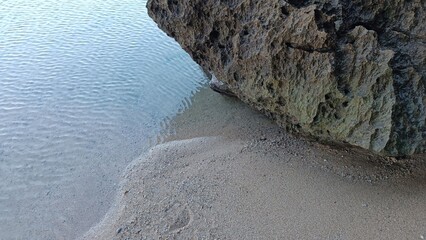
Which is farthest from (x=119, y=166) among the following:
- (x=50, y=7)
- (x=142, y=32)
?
(x=50, y=7)

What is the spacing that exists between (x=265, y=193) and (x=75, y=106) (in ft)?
13.7

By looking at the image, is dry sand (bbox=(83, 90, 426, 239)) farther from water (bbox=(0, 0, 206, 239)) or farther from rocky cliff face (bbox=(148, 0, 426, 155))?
water (bbox=(0, 0, 206, 239))

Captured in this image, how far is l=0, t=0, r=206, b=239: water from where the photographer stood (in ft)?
17.3

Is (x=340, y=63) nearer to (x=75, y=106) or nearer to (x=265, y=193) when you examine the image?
(x=265, y=193)

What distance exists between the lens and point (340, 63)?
4539mm

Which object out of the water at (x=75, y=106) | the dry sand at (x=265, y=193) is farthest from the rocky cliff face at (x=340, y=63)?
the water at (x=75, y=106)

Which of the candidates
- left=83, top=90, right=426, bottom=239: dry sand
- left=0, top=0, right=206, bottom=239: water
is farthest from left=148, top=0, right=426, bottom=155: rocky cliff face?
left=0, top=0, right=206, bottom=239: water

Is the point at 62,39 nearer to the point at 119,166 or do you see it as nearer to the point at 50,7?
the point at 50,7

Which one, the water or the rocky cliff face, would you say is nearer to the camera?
the rocky cliff face

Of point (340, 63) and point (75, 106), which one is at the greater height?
point (340, 63)

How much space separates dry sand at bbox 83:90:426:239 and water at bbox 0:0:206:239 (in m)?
0.61

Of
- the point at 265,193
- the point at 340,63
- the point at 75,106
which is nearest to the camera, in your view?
the point at 340,63

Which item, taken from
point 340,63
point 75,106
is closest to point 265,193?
point 340,63

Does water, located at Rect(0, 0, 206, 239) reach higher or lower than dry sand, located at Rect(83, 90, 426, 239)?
lower
